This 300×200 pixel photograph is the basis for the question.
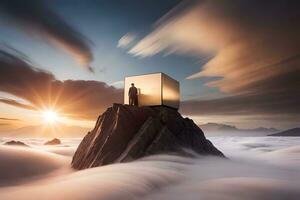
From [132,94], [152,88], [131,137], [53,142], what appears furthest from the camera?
[53,142]

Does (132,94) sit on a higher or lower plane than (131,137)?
higher

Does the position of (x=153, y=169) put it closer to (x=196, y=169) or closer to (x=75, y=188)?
(x=196, y=169)

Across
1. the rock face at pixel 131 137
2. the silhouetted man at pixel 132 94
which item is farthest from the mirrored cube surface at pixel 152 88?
the rock face at pixel 131 137

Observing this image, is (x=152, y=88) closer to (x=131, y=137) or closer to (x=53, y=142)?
(x=131, y=137)

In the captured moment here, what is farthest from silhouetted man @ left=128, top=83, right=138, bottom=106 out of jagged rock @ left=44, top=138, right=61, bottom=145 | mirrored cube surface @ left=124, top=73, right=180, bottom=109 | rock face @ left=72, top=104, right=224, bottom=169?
jagged rock @ left=44, top=138, right=61, bottom=145

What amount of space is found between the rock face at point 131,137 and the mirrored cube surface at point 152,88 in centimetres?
122

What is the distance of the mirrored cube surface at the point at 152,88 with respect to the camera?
35000mm

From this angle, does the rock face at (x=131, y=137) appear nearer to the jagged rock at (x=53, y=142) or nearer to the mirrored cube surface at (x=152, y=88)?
the mirrored cube surface at (x=152, y=88)

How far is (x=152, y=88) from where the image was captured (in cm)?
3534

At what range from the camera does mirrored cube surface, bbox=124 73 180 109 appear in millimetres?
35000

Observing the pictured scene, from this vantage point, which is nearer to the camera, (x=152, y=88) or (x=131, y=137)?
(x=131, y=137)

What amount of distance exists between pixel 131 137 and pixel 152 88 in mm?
7943

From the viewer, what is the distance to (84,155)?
3138 cm

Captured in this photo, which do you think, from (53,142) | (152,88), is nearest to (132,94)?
(152,88)
